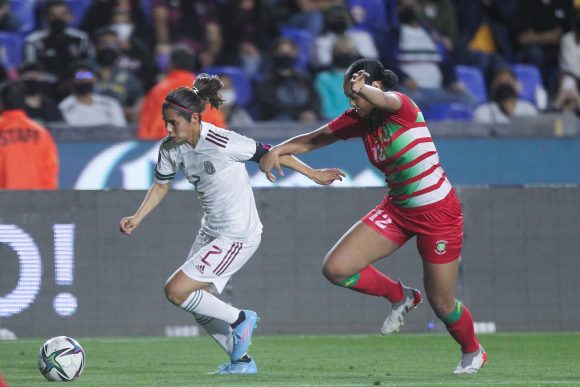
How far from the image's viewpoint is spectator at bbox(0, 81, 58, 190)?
13.0 m

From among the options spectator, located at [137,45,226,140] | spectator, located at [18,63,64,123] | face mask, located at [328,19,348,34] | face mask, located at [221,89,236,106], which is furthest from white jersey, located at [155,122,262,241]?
face mask, located at [328,19,348,34]

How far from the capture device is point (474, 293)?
12078 mm

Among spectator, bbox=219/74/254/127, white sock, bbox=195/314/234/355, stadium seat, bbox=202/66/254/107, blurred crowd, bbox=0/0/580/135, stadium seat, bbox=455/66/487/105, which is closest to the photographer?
white sock, bbox=195/314/234/355

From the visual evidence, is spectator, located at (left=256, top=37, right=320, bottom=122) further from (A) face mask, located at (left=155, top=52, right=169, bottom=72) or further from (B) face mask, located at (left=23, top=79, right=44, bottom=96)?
(B) face mask, located at (left=23, top=79, right=44, bottom=96)

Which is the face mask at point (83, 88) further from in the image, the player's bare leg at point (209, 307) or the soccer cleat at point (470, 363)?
the soccer cleat at point (470, 363)

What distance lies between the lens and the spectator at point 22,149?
12961mm

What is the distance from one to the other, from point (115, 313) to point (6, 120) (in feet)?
8.00

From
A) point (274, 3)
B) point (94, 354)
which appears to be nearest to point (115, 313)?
point (94, 354)

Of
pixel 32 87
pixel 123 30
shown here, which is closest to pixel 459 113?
pixel 123 30

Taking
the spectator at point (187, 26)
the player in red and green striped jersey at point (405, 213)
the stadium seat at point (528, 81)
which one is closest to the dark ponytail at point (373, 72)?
the player in red and green striped jersey at point (405, 213)

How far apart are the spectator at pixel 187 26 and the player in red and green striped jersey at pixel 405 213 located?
8265 millimetres

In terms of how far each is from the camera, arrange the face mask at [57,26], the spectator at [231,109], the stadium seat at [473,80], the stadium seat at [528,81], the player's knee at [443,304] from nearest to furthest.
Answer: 1. the player's knee at [443,304]
2. the spectator at [231,109]
3. the face mask at [57,26]
4. the stadium seat at [473,80]
5. the stadium seat at [528,81]

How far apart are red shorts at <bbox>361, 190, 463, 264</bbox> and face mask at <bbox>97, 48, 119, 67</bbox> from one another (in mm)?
7481

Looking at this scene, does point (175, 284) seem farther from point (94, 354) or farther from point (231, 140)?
point (94, 354)
